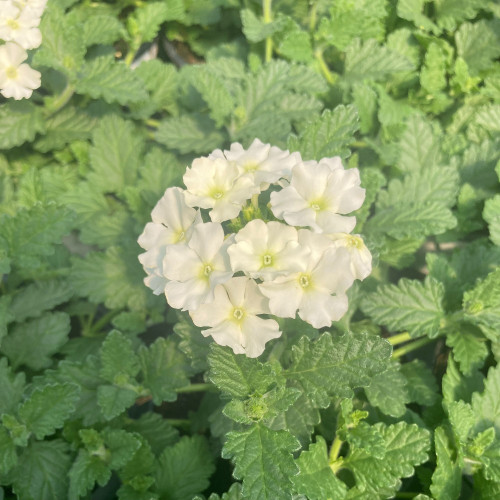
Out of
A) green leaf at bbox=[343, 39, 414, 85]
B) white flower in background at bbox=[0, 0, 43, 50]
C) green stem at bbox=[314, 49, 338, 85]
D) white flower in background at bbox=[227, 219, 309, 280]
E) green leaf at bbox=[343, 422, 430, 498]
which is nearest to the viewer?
white flower in background at bbox=[227, 219, 309, 280]

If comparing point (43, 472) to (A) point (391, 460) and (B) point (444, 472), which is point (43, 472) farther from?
(B) point (444, 472)

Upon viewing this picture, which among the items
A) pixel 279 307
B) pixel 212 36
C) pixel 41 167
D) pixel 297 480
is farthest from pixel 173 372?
pixel 212 36

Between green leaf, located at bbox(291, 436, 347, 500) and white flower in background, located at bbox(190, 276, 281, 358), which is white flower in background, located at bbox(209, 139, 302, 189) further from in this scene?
green leaf, located at bbox(291, 436, 347, 500)

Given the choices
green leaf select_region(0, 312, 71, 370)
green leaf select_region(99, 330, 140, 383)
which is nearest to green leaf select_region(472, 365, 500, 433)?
green leaf select_region(99, 330, 140, 383)

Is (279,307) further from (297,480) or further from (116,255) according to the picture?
(116,255)

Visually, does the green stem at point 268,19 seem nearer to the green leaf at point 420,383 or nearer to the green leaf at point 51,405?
the green leaf at point 420,383

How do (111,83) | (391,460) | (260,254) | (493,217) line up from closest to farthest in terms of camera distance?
1. (260,254)
2. (391,460)
3. (493,217)
4. (111,83)

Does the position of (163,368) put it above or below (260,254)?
below

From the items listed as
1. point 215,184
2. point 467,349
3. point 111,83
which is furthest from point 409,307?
point 111,83
